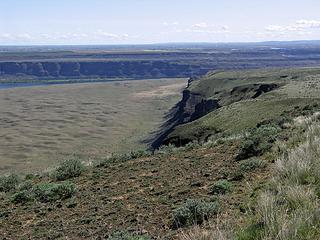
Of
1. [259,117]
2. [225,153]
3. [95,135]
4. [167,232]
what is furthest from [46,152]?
[167,232]

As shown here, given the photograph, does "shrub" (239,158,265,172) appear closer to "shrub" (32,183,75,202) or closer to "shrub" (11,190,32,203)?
"shrub" (32,183,75,202)

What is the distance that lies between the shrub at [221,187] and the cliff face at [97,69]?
172 m

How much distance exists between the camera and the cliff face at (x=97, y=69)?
18450 cm

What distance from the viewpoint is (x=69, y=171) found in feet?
46.8

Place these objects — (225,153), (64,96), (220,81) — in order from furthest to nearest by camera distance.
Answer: (64,96) < (220,81) < (225,153)

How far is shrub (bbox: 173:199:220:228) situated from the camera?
23.9 feet

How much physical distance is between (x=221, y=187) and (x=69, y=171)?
262 inches

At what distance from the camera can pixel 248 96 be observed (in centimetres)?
4725

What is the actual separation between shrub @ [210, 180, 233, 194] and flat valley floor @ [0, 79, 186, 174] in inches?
1168

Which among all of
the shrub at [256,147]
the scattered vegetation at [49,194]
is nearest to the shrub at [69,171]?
the scattered vegetation at [49,194]

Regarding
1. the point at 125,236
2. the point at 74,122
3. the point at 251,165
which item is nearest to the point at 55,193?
the point at 251,165

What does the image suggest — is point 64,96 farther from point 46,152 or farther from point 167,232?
point 167,232

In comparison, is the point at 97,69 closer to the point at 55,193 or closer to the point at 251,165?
the point at 55,193

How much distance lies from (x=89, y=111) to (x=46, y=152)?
32.5 metres
